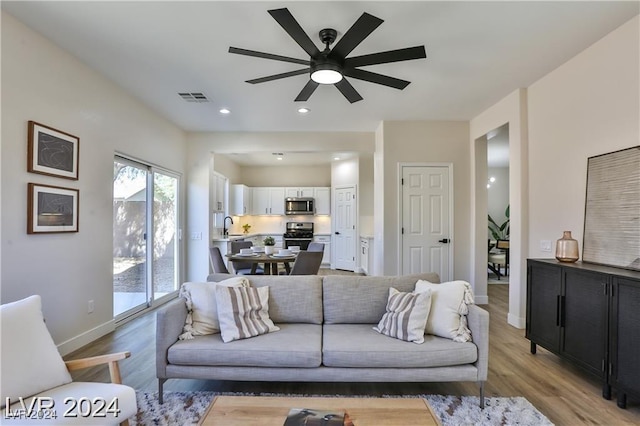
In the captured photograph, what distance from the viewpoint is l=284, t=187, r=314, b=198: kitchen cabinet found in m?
8.59

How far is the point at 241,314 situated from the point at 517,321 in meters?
3.34

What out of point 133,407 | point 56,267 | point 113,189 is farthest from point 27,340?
point 113,189

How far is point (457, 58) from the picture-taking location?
3.14 meters

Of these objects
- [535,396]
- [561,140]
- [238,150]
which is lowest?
[535,396]

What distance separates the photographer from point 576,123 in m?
3.14

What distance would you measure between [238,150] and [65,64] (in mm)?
2937

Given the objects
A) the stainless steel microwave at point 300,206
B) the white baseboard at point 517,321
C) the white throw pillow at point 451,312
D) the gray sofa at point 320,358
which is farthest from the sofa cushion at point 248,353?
the stainless steel microwave at point 300,206

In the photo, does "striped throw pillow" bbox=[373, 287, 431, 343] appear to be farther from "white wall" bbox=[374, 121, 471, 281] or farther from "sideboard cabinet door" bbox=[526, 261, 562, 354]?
"white wall" bbox=[374, 121, 471, 281]

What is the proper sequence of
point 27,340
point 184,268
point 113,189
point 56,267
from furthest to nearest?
point 184,268 < point 113,189 < point 56,267 < point 27,340

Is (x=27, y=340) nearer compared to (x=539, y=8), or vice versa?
(x=27, y=340)

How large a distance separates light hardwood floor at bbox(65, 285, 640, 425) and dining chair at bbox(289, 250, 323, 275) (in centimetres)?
183

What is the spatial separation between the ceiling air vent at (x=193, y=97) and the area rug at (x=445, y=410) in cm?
321

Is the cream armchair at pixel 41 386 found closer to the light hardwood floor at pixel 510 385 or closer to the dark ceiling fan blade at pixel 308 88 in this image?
the light hardwood floor at pixel 510 385

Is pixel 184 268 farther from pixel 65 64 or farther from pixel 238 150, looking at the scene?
Result: pixel 65 64
